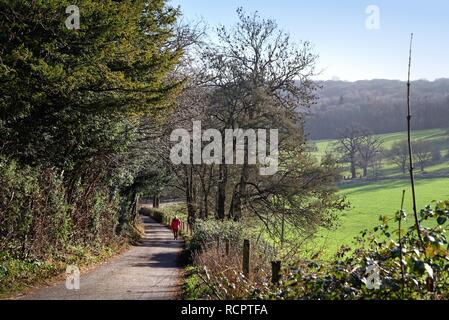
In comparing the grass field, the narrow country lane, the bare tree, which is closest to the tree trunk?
the grass field

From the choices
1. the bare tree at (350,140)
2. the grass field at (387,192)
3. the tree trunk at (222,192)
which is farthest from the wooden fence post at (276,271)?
the bare tree at (350,140)

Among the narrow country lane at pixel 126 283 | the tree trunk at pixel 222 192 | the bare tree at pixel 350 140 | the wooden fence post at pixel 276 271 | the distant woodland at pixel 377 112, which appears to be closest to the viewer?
the wooden fence post at pixel 276 271

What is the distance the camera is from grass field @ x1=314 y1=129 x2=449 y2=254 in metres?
43.8

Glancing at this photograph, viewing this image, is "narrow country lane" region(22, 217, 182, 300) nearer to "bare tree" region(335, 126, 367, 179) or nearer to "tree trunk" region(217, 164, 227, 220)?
"tree trunk" region(217, 164, 227, 220)

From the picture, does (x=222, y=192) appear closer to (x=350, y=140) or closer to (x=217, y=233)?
(x=217, y=233)

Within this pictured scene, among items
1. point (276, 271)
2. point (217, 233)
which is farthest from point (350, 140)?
point (276, 271)

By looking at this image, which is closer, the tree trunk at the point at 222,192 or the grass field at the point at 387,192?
the tree trunk at the point at 222,192

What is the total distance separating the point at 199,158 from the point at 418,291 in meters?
25.4

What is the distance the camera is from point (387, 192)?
66062 mm

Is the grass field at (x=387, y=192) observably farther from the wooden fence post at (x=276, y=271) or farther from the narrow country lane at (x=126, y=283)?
the wooden fence post at (x=276, y=271)

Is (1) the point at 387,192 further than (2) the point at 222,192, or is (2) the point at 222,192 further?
(1) the point at 387,192

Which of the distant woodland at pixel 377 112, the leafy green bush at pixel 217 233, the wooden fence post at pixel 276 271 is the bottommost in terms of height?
the leafy green bush at pixel 217 233

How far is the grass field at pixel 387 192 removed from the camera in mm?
43775
